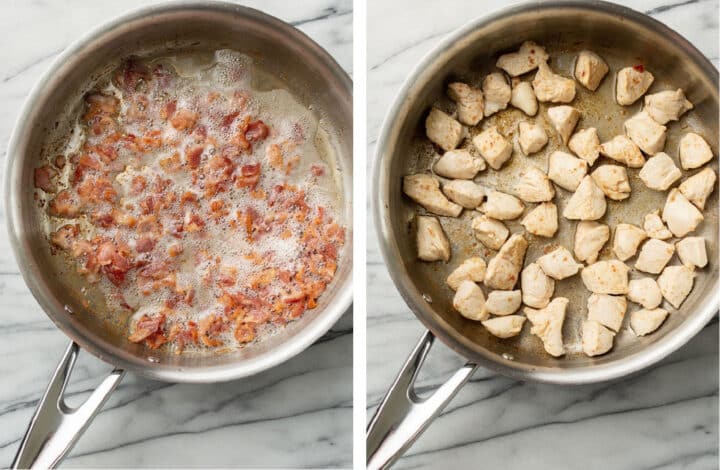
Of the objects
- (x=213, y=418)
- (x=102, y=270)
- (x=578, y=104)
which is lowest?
(x=213, y=418)

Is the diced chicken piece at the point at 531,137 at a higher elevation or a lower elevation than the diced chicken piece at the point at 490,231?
higher

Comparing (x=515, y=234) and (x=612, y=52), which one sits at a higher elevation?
(x=612, y=52)

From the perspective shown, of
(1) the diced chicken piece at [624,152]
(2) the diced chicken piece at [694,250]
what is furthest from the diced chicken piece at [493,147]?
(2) the diced chicken piece at [694,250]

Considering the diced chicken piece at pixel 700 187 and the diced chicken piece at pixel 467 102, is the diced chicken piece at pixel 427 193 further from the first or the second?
the diced chicken piece at pixel 700 187

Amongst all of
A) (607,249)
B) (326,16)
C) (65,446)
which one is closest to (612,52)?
(607,249)

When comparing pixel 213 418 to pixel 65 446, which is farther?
pixel 213 418

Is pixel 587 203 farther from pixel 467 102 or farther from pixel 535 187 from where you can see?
pixel 467 102

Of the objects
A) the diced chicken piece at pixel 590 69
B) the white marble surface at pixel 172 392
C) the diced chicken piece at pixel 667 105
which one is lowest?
the white marble surface at pixel 172 392

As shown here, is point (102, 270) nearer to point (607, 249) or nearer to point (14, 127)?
point (14, 127)
